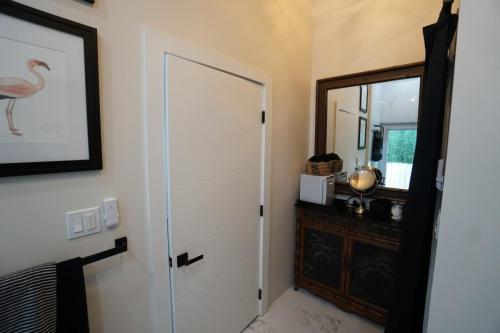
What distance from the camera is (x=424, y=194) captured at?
105cm

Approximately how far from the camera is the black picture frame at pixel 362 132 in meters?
2.22

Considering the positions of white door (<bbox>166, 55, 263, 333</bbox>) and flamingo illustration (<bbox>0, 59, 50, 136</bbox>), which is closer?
flamingo illustration (<bbox>0, 59, 50, 136</bbox>)

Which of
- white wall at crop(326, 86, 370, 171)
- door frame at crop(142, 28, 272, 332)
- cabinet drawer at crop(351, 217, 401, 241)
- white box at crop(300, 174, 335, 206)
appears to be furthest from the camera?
white wall at crop(326, 86, 370, 171)

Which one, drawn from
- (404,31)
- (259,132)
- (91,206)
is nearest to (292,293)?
(259,132)

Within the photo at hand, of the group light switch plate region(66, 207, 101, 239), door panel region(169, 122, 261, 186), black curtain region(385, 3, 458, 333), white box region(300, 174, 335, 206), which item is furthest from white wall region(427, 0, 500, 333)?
light switch plate region(66, 207, 101, 239)

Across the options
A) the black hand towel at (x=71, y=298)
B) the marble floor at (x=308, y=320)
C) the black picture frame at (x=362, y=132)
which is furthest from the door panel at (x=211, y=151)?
the marble floor at (x=308, y=320)

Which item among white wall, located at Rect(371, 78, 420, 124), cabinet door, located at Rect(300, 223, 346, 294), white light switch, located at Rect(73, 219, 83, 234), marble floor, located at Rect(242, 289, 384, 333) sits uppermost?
white wall, located at Rect(371, 78, 420, 124)

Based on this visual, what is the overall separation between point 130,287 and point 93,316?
0.57 ft

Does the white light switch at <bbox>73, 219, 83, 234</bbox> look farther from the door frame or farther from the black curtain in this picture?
the black curtain

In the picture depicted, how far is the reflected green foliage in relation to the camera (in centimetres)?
198

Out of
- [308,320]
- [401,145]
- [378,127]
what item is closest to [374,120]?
[378,127]

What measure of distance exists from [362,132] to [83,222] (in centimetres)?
231

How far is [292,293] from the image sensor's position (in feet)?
7.81

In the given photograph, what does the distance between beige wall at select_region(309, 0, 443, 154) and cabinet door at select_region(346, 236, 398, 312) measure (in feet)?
3.74
